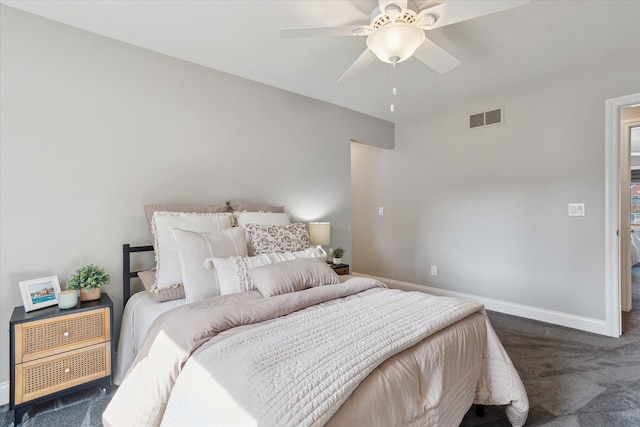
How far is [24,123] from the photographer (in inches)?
78.7

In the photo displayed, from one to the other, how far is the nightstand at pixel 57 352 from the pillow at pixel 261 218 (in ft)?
3.58

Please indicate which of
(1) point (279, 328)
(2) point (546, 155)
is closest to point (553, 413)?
(1) point (279, 328)

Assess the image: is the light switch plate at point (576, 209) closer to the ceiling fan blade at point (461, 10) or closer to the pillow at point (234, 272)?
the ceiling fan blade at point (461, 10)

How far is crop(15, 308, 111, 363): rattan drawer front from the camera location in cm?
173

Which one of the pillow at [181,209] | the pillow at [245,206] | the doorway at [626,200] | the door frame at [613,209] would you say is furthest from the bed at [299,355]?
the doorway at [626,200]

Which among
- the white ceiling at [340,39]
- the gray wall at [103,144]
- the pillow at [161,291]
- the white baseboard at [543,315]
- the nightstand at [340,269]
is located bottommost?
the white baseboard at [543,315]

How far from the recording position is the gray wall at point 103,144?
1978mm

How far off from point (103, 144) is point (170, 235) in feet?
2.80

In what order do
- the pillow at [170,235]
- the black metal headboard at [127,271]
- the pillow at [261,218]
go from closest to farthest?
the pillow at [170,235] < the black metal headboard at [127,271] < the pillow at [261,218]

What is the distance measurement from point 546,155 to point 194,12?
11.5 ft

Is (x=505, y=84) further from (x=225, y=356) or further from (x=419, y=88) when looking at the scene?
(x=225, y=356)

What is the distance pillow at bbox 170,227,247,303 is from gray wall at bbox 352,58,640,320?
2.95m

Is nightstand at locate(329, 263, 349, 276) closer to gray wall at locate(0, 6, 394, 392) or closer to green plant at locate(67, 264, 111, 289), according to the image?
gray wall at locate(0, 6, 394, 392)

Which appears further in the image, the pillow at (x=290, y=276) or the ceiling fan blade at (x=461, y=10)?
the pillow at (x=290, y=276)
